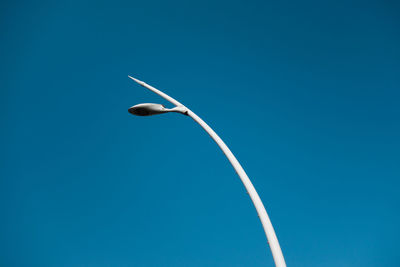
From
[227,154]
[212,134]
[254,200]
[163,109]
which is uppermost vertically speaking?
[163,109]

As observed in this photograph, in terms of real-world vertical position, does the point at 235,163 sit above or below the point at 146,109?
below

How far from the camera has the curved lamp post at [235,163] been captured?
4.87 metres

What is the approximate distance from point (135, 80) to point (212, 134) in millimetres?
3200

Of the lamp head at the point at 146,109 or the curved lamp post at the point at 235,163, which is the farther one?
the lamp head at the point at 146,109

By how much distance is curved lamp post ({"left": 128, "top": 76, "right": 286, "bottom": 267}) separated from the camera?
192 inches

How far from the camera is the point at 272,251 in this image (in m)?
4.87

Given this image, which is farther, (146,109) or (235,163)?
(146,109)

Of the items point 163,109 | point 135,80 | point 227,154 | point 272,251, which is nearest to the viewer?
point 272,251

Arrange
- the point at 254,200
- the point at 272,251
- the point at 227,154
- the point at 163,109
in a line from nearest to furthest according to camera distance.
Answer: the point at 272,251
the point at 254,200
the point at 227,154
the point at 163,109

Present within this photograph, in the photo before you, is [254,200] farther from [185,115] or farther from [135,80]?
[135,80]

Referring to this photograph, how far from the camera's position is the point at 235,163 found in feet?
19.5

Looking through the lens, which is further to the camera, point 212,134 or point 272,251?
point 212,134

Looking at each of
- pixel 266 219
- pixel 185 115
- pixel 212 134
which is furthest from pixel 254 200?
pixel 185 115

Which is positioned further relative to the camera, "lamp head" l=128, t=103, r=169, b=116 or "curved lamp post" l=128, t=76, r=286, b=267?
"lamp head" l=128, t=103, r=169, b=116
